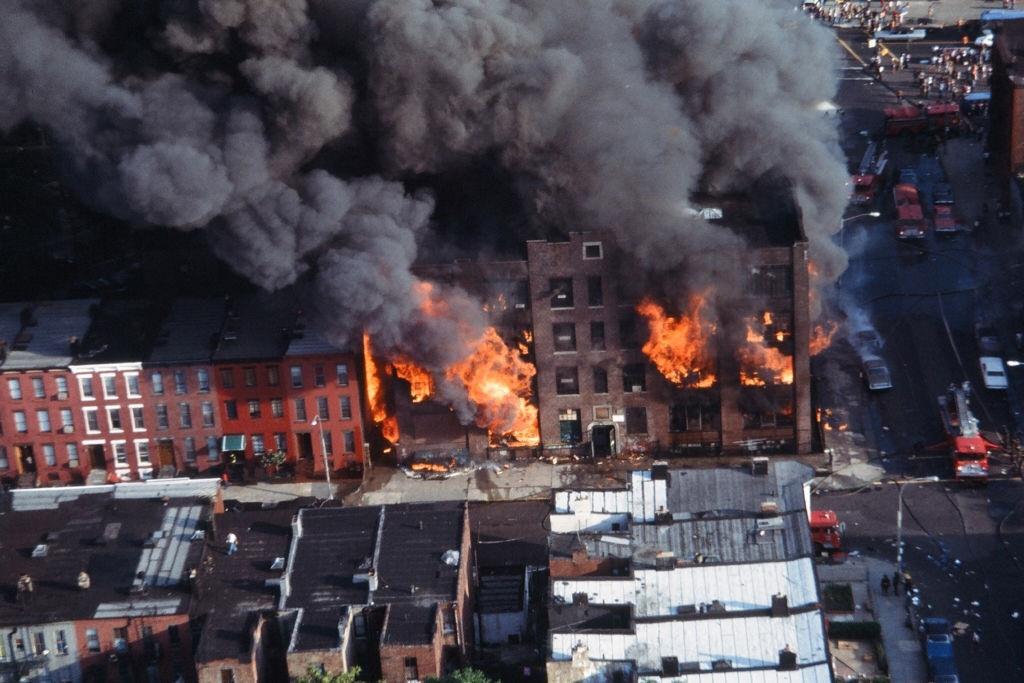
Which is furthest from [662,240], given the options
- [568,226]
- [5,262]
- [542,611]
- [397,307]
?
[5,262]

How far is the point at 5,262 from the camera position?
3447 inches

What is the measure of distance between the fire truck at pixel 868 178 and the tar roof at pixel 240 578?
45938mm

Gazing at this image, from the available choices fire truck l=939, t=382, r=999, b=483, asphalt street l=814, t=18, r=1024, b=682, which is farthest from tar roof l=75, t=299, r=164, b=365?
fire truck l=939, t=382, r=999, b=483

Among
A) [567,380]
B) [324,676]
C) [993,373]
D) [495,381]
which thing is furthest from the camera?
[993,373]

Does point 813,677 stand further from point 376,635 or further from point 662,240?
point 662,240

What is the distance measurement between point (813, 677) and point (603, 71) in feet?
109

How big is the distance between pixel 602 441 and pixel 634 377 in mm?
3331

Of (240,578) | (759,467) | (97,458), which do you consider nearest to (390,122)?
(97,458)

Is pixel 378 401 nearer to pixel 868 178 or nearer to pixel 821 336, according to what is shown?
pixel 821 336

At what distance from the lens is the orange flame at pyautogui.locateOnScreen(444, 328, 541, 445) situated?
245 ft

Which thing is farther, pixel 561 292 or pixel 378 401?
pixel 378 401

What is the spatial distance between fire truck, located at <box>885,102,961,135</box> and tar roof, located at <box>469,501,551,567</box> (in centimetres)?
4292

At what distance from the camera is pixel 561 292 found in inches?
2926

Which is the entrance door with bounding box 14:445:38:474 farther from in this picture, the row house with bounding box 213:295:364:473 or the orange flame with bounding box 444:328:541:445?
the orange flame with bounding box 444:328:541:445
